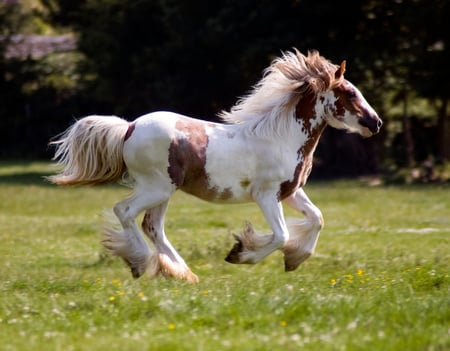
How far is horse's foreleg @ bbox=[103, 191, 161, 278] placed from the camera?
1063 cm

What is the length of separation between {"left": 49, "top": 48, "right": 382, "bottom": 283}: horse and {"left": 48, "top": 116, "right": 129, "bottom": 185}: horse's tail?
11mm

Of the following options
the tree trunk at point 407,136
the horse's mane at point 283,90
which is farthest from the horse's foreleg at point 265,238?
the tree trunk at point 407,136

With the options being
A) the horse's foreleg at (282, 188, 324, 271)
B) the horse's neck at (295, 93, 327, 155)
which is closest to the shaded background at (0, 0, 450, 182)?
the horse's neck at (295, 93, 327, 155)

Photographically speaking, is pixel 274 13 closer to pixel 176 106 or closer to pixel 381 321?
pixel 176 106

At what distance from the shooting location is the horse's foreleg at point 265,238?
10734mm

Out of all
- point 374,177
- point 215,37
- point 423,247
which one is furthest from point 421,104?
point 423,247

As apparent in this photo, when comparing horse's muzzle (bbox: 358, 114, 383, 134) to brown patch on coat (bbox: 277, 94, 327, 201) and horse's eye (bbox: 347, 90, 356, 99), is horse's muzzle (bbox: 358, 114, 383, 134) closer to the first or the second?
horse's eye (bbox: 347, 90, 356, 99)

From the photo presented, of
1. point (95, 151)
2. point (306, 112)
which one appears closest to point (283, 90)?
point (306, 112)

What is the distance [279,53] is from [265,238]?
70.8ft

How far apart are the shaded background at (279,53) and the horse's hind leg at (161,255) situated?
19916 mm

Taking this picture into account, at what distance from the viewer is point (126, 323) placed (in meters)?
7.81

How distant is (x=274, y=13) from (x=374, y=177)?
20.1 feet

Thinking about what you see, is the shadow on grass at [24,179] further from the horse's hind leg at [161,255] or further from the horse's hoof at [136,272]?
the horse's hoof at [136,272]

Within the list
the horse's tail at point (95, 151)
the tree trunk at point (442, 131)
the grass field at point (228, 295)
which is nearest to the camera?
the grass field at point (228, 295)
